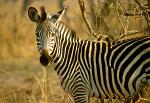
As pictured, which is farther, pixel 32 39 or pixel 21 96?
pixel 32 39

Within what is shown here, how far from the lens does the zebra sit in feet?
21.2

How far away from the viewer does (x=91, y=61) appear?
6.85 meters

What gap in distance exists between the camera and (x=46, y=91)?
287 inches

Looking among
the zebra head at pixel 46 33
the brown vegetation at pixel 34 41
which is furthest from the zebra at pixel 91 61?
the brown vegetation at pixel 34 41

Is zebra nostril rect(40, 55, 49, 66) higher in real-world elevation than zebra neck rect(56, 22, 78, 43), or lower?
lower

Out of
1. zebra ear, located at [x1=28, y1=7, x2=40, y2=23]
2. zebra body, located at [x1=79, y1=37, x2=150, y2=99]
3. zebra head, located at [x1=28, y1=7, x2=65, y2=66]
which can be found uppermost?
zebra ear, located at [x1=28, y1=7, x2=40, y2=23]

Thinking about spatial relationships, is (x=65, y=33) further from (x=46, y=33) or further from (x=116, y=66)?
(x=116, y=66)

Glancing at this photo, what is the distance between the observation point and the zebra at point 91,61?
646 centimetres

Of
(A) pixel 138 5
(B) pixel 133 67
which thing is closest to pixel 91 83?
(B) pixel 133 67

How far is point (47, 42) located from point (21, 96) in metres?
3.51

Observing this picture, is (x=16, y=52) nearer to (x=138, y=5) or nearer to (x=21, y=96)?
(x=21, y=96)

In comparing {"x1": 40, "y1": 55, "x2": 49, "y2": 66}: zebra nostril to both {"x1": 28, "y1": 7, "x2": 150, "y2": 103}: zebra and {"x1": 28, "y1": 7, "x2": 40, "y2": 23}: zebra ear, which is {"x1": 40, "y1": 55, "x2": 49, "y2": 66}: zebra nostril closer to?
{"x1": 28, "y1": 7, "x2": 150, "y2": 103}: zebra

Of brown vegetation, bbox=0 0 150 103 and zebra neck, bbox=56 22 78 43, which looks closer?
zebra neck, bbox=56 22 78 43

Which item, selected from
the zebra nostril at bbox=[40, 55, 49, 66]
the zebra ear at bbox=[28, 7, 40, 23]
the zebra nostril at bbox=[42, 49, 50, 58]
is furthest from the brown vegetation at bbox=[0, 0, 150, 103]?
the zebra ear at bbox=[28, 7, 40, 23]
